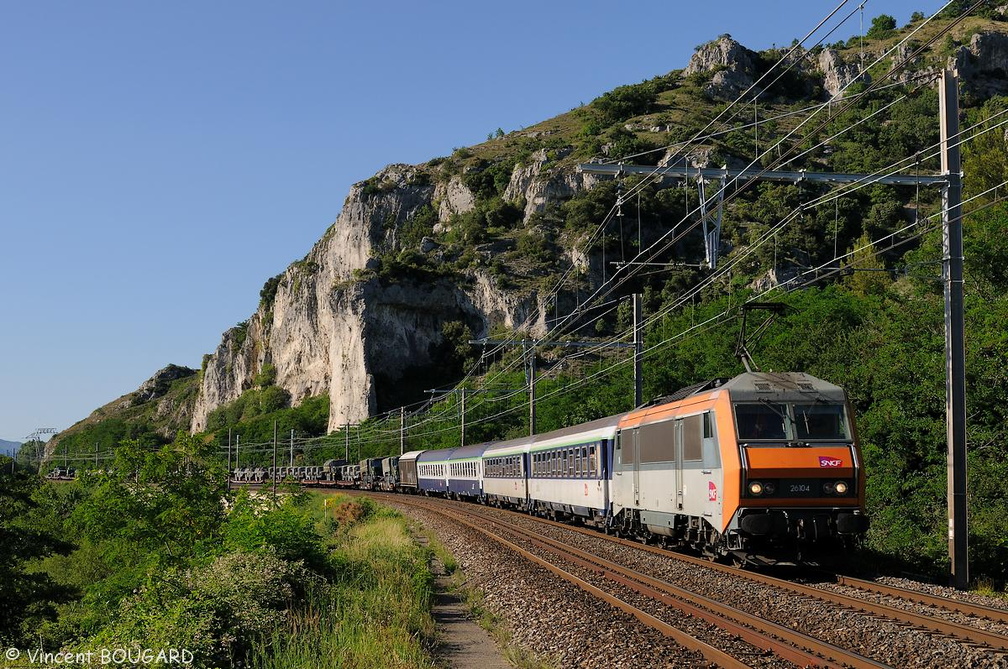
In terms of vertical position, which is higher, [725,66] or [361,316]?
[725,66]

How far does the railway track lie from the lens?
9.95m

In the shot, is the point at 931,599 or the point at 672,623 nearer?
the point at 672,623

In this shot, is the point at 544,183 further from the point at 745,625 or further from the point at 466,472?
the point at 745,625

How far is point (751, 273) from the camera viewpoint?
88.0m

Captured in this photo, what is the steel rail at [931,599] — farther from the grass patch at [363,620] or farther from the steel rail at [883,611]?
the grass patch at [363,620]

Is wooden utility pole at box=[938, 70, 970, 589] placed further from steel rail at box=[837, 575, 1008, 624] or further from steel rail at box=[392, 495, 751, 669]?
steel rail at box=[392, 495, 751, 669]

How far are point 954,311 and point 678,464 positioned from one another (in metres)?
5.65

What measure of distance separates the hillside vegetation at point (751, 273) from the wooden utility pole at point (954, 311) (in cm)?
41

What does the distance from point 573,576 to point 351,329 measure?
4226 inches

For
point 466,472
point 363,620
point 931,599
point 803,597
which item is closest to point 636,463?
point 803,597

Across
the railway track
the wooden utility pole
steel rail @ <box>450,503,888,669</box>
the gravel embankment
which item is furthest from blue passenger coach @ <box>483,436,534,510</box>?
the wooden utility pole

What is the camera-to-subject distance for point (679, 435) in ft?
61.3

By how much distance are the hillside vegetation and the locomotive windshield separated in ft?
7.85

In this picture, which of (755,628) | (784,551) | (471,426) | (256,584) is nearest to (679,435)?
(784,551)
